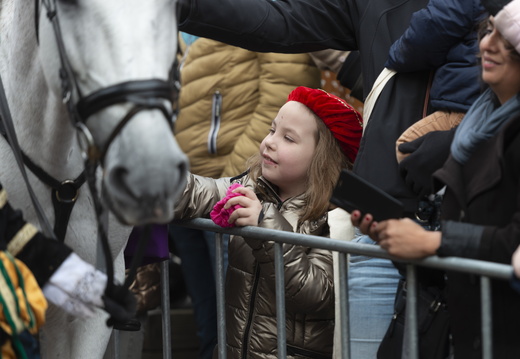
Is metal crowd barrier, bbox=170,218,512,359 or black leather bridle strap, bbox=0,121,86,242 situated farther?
black leather bridle strap, bbox=0,121,86,242

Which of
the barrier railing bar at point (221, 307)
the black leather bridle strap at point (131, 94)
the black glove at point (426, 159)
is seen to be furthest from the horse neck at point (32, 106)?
the black glove at point (426, 159)

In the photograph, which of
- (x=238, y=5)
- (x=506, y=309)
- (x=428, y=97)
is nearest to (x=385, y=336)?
(x=506, y=309)

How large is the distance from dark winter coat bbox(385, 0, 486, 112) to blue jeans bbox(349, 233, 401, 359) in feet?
1.78

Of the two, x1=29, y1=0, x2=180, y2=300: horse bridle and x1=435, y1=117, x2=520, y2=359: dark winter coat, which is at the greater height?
x1=29, y1=0, x2=180, y2=300: horse bridle

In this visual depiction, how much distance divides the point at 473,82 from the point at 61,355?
1.53 m

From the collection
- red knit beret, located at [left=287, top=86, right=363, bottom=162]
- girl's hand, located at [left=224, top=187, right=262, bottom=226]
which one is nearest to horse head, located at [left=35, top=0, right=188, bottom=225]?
girl's hand, located at [left=224, top=187, right=262, bottom=226]

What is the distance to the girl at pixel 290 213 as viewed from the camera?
3.68m

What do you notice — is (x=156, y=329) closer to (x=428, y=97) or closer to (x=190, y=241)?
(x=190, y=241)

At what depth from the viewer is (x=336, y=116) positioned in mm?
4039

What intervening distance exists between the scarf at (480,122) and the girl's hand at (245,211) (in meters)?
0.84

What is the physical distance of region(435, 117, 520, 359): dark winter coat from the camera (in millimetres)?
2797

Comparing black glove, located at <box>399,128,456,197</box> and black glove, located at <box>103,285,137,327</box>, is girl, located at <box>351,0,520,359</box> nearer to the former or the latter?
black glove, located at <box>399,128,456,197</box>

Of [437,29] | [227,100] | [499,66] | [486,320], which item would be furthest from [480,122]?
[227,100]

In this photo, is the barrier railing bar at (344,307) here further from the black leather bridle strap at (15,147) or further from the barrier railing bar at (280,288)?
the black leather bridle strap at (15,147)
